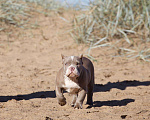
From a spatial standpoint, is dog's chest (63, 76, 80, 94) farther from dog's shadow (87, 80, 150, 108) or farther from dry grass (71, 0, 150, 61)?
dry grass (71, 0, 150, 61)

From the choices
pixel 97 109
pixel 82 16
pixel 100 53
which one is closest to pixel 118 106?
pixel 97 109

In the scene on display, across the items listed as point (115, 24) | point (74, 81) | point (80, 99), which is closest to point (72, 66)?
point (74, 81)

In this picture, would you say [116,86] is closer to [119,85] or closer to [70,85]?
[119,85]

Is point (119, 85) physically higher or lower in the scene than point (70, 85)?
lower

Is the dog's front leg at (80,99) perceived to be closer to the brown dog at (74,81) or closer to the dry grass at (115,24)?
the brown dog at (74,81)

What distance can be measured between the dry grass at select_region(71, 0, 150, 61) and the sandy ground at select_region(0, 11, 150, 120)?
416 mm

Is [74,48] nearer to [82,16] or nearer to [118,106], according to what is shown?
[82,16]

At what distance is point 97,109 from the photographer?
4.92 m

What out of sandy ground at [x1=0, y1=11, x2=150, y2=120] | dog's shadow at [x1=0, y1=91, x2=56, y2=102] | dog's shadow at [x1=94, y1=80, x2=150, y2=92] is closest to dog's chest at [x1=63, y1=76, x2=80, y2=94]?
sandy ground at [x1=0, y1=11, x2=150, y2=120]

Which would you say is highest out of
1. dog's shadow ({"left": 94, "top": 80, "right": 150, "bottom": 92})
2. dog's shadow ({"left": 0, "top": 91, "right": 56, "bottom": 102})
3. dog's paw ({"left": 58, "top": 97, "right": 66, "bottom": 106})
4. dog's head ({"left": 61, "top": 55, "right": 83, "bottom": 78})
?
dog's head ({"left": 61, "top": 55, "right": 83, "bottom": 78})

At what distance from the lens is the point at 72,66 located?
15.2 ft

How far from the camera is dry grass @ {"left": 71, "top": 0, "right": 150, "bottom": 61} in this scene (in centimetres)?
1027

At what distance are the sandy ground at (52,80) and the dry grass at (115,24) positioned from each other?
1.36 feet

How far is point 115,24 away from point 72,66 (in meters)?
5.84
